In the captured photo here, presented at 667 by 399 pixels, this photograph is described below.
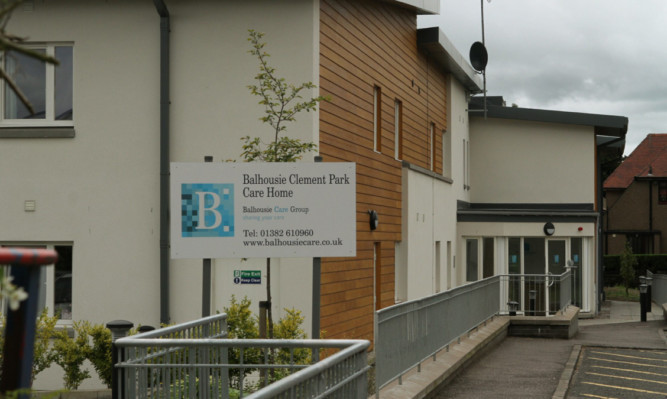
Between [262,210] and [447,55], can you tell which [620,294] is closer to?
[447,55]

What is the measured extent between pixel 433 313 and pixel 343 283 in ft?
13.5

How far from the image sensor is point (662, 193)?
6359cm

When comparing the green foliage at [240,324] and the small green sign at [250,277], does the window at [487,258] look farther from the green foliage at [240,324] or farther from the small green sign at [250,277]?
the green foliage at [240,324]

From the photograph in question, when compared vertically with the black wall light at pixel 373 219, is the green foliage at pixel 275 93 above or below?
above

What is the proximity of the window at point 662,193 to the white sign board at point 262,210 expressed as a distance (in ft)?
185

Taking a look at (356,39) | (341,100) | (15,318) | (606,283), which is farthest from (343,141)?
(606,283)

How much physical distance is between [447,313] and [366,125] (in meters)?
5.51

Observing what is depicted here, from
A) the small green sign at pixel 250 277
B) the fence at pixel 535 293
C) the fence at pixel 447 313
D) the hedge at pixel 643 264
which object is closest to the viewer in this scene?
the fence at pixel 447 313

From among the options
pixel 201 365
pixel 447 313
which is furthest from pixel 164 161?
pixel 201 365

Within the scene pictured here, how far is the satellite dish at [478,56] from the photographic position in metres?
29.9

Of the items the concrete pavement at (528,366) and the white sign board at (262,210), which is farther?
the concrete pavement at (528,366)

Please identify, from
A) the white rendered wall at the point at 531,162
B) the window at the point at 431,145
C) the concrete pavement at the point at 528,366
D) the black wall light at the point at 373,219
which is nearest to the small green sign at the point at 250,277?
the concrete pavement at the point at 528,366

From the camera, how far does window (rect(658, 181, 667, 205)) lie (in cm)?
6319

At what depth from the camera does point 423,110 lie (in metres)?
24.5
